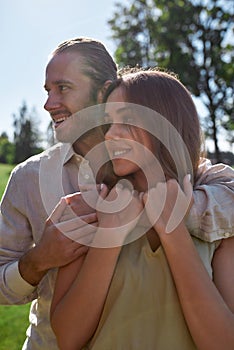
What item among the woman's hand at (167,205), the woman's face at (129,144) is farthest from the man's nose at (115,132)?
the woman's hand at (167,205)

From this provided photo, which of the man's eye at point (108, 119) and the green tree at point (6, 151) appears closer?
the man's eye at point (108, 119)

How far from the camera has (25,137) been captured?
7325 centimetres

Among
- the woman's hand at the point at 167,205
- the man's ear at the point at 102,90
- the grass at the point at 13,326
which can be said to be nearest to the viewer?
the woman's hand at the point at 167,205

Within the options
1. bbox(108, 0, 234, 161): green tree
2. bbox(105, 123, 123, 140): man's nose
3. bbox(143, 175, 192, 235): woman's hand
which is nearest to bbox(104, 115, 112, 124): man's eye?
bbox(105, 123, 123, 140): man's nose

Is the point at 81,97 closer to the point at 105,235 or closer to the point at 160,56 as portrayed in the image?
the point at 105,235

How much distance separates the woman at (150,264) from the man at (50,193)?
4.7 inches

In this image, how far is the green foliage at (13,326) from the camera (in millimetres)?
5820

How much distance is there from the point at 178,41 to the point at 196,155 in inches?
847

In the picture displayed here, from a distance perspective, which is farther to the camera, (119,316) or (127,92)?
(127,92)

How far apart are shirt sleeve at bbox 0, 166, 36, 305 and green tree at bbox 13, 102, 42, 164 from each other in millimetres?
67620

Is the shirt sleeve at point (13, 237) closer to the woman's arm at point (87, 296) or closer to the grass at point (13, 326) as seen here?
the woman's arm at point (87, 296)

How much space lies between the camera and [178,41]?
2239cm

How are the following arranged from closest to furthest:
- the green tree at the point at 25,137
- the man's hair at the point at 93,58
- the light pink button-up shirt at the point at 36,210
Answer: the light pink button-up shirt at the point at 36,210 → the man's hair at the point at 93,58 → the green tree at the point at 25,137

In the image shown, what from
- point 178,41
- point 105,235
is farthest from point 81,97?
point 178,41
